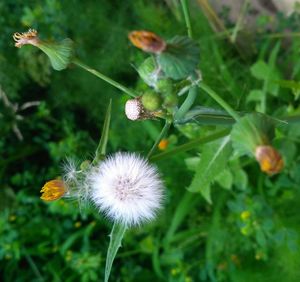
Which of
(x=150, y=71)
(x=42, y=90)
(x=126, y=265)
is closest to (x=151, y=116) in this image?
(x=150, y=71)

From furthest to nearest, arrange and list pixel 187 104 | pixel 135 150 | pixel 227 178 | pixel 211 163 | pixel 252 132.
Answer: pixel 135 150, pixel 227 178, pixel 211 163, pixel 187 104, pixel 252 132

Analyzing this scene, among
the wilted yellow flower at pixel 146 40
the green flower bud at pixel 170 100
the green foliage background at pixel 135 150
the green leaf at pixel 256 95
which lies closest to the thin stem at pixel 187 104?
the green flower bud at pixel 170 100

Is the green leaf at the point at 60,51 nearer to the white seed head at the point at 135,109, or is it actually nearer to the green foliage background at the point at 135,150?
the white seed head at the point at 135,109

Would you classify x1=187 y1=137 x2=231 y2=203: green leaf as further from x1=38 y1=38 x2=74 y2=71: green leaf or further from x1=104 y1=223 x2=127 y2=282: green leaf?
x1=38 y1=38 x2=74 y2=71: green leaf

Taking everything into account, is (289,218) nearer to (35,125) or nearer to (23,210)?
(23,210)

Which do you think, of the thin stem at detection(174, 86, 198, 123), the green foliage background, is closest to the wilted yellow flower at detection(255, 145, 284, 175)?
the thin stem at detection(174, 86, 198, 123)

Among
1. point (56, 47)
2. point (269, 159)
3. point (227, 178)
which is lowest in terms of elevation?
point (227, 178)

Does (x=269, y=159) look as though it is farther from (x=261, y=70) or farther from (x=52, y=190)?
(x=261, y=70)

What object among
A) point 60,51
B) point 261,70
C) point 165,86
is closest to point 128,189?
point 165,86
